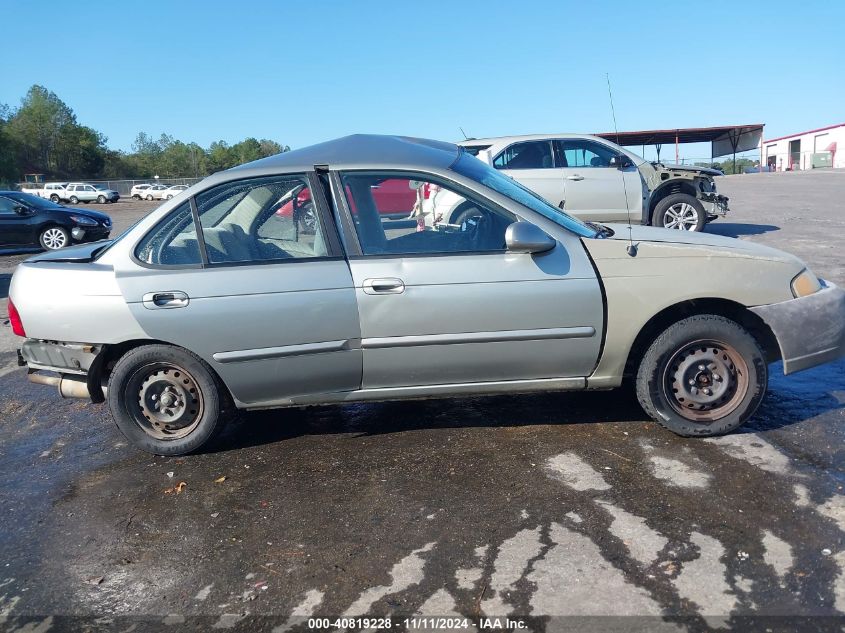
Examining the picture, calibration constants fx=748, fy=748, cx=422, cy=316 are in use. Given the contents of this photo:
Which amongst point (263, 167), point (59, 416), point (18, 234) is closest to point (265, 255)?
point (263, 167)

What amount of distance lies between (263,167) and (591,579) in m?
2.90

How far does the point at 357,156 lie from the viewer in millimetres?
4410

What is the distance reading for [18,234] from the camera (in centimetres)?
1678

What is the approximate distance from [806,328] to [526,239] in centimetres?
167

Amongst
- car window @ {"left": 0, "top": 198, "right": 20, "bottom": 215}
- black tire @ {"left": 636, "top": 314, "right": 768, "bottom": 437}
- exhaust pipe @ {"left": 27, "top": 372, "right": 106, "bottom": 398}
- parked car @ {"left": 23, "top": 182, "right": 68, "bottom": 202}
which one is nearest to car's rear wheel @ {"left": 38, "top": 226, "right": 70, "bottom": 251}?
car window @ {"left": 0, "top": 198, "right": 20, "bottom": 215}

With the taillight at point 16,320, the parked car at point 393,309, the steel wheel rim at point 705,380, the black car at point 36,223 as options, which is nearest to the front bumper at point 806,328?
the parked car at point 393,309

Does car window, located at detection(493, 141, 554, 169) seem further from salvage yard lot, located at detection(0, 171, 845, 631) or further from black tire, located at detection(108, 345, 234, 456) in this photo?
black tire, located at detection(108, 345, 234, 456)

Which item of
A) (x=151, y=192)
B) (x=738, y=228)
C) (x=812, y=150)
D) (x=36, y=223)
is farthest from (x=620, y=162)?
(x=812, y=150)

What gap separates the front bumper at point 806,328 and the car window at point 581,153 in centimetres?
786

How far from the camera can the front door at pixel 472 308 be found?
4.10 metres

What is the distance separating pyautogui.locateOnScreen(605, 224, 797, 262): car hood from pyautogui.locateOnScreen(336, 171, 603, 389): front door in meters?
0.42

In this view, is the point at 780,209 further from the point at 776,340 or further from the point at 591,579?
the point at 591,579

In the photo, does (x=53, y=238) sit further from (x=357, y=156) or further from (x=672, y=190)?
(x=357, y=156)

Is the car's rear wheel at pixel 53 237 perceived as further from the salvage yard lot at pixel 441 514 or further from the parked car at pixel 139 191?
the parked car at pixel 139 191
